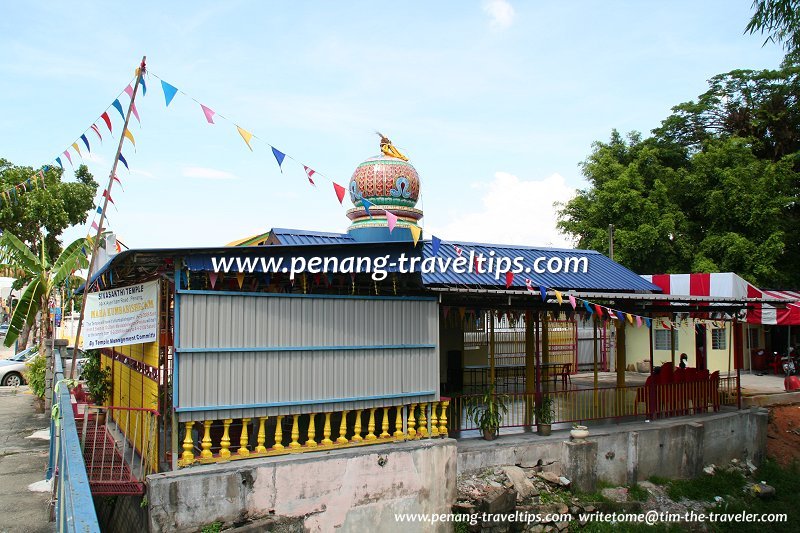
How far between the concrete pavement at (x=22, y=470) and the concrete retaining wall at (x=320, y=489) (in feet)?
5.24

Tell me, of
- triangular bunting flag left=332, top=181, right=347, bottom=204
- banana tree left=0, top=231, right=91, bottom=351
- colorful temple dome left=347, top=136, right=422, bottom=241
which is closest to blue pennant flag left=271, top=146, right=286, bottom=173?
triangular bunting flag left=332, top=181, right=347, bottom=204

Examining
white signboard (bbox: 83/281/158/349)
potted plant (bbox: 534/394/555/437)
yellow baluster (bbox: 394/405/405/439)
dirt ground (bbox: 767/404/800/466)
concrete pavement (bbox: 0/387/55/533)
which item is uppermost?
white signboard (bbox: 83/281/158/349)

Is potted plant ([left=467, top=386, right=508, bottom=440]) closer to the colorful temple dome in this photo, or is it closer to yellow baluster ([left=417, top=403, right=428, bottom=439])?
yellow baluster ([left=417, top=403, right=428, bottom=439])

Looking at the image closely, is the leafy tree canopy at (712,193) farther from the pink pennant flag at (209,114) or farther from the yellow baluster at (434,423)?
the pink pennant flag at (209,114)

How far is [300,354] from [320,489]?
1.64 metres

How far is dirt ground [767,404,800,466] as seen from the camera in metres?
14.0

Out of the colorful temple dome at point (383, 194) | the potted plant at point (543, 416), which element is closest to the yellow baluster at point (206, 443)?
the potted plant at point (543, 416)

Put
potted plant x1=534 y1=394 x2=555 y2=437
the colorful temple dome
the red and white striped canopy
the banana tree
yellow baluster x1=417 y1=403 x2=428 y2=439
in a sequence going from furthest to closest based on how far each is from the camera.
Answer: the red and white striped canopy
the banana tree
the colorful temple dome
potted plant x1=534 y1=394 x2=555 y2=437
yellow baluster x1=417 y1=403 x2=428 y2=439

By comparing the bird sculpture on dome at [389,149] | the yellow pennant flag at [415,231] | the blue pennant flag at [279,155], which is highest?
the bird sculpture on dome at [389,149]

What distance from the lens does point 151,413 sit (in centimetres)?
736

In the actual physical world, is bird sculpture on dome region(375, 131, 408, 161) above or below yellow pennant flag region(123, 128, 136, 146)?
above

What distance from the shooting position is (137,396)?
9141 mm

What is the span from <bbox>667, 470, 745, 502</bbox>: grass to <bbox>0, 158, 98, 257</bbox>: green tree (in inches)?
932

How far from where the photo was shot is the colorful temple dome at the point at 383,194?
42.2 ft
